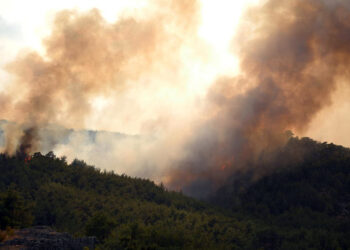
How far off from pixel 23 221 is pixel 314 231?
75.3 metres

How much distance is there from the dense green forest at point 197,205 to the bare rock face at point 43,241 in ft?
58.9

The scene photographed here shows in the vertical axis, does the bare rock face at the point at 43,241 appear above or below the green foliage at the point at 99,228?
below

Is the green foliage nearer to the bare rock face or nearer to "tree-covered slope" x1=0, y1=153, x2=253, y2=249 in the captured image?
"tree-covered slope" x1=0, y1=153, x2=253, y2=249

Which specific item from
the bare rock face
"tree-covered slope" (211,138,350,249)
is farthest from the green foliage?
"tree-covered slope" (211,138,350,249)

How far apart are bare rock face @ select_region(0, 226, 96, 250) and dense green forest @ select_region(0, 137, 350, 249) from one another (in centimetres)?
1794

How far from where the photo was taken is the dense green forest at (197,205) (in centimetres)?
9056

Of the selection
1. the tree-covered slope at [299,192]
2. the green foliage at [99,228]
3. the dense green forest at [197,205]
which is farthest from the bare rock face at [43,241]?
the tree-covered slope at [299,192]

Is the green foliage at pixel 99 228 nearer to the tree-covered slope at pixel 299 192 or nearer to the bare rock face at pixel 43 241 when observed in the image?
the bare rock face at pixel 43 241

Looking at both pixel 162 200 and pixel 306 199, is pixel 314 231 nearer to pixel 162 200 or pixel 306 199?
pixel 306 199

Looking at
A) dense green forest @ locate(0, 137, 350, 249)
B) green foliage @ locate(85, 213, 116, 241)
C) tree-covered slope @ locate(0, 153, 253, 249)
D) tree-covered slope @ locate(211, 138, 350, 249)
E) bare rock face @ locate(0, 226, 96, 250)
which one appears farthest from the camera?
tree-covered slope @ locate(211, 138, 350, 249)

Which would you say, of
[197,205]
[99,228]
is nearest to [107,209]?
[99,228]

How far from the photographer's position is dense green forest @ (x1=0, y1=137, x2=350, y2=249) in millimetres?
90562

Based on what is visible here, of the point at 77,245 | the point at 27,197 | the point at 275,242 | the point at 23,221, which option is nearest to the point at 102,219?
the point at 23,221

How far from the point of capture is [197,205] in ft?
455
